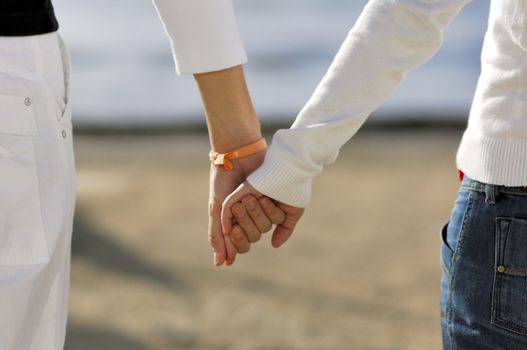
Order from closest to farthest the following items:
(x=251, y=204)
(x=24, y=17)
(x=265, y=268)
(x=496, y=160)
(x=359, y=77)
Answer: (x=24, y=17) → (x=496, y=160) → (x=359, y=77) → (x=251, y=204) → (x=265, y=268)

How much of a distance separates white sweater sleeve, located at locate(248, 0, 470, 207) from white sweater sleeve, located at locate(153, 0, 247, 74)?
0.21 m

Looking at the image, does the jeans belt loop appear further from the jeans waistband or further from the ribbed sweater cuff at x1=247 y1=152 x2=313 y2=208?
the ribbed sweater cuff at x1=247 y1=152 x2=313 y2=208

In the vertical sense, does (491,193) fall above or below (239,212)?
above

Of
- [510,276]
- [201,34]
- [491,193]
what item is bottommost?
[510,276]

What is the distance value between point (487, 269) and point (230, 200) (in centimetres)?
67

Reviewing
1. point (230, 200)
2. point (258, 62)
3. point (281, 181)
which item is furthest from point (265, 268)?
point (258, 62)

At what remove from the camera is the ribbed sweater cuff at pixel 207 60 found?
2.24m

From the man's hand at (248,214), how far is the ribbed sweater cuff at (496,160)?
532 millimetres

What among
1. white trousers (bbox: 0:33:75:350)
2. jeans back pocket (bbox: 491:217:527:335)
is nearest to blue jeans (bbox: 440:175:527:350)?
jeans back pocket (bbox: 491:217:527:335)

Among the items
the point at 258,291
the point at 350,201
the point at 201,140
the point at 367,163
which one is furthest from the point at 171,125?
the point at 258,291

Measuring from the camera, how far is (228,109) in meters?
2.37

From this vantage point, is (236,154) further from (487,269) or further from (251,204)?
(487,269)

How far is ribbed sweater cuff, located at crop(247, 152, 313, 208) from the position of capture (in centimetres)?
222

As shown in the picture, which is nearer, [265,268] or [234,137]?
[234,137]
